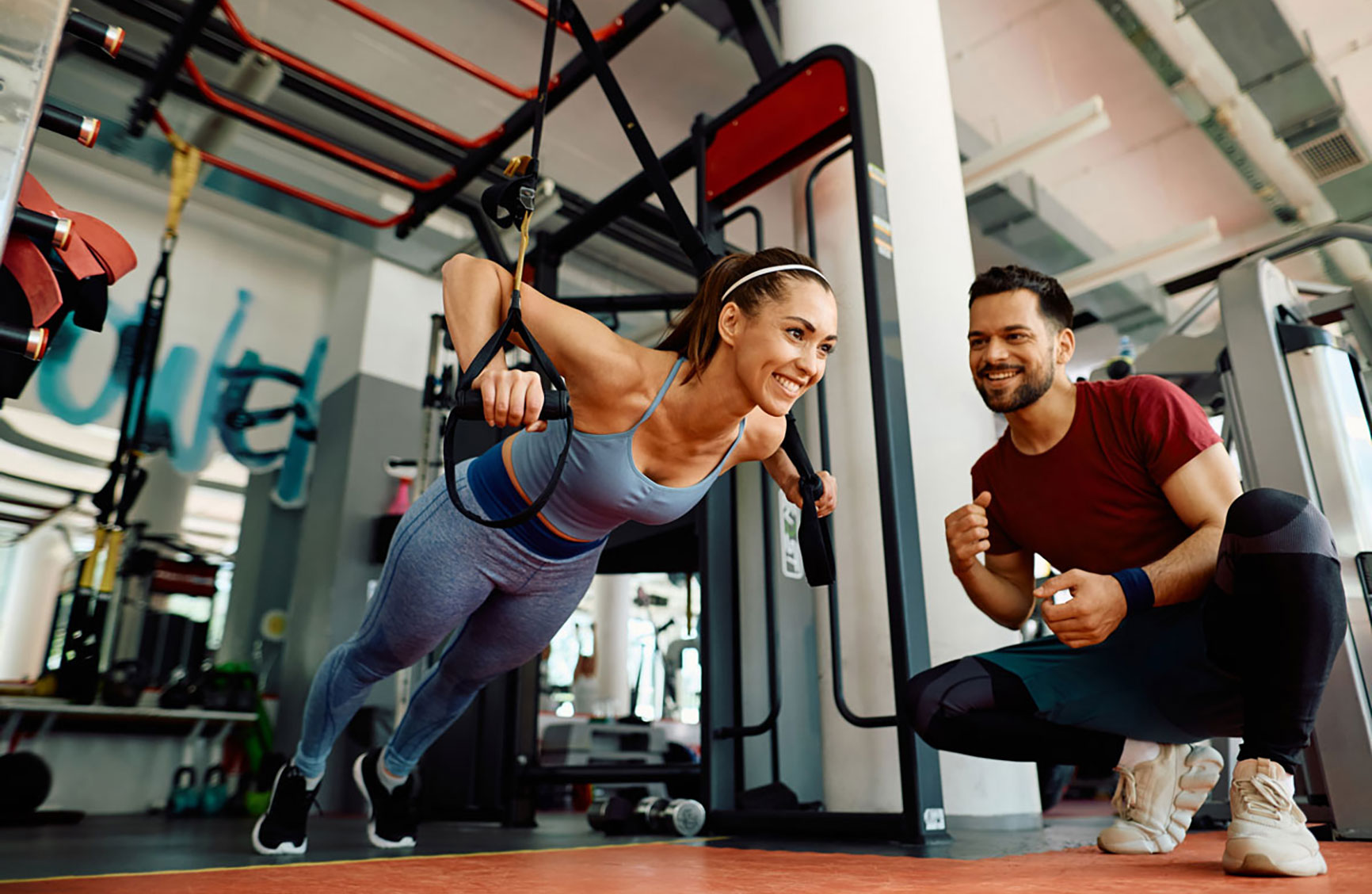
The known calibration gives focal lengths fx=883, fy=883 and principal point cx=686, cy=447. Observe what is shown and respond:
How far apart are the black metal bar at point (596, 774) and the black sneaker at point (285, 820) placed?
1256 millimetres

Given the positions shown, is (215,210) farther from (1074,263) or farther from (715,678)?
(1074,263)

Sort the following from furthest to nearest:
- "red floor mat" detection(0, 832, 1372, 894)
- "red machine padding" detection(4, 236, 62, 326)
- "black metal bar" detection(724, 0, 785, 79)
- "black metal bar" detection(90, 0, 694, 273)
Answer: "black metal bar" detection(90, 0, 694, 273), "black metal bar" detection(724, 0, 785, 79), "red floor mat" detection(0, 832, 1372, 894), "red machine padding" detection(4, 236, 62, 326)

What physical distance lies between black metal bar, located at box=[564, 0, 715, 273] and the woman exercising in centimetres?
28

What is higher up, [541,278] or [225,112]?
Result: [225,112]

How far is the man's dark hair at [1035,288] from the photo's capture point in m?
1.66

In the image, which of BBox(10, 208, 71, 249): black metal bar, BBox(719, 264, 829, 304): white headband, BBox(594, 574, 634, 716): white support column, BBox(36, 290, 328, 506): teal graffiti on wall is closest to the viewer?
BBox(10, 208, 71, 249): black metal bar

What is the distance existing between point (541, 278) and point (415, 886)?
102 inches

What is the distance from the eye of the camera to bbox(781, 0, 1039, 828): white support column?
2422 millimetres

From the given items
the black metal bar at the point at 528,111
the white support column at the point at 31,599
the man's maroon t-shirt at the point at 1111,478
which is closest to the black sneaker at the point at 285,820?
the man's maroon t-shirt at the point at 1111,478

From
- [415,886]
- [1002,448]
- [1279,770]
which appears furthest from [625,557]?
[1279,770]

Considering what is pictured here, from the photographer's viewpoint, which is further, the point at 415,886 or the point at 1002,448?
the point at 1002,448

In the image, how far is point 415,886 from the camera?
1.23 m

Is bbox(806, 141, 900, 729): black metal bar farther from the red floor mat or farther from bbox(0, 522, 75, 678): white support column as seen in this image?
bbox(0, 522, 75, 678): white support column

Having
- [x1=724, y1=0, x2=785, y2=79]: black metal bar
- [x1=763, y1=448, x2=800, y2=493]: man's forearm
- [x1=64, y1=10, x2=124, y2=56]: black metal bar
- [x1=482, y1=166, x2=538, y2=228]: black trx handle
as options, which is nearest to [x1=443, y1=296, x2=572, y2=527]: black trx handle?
[x1=482, y1=166, x2=538, y2=228]: black trx handle
